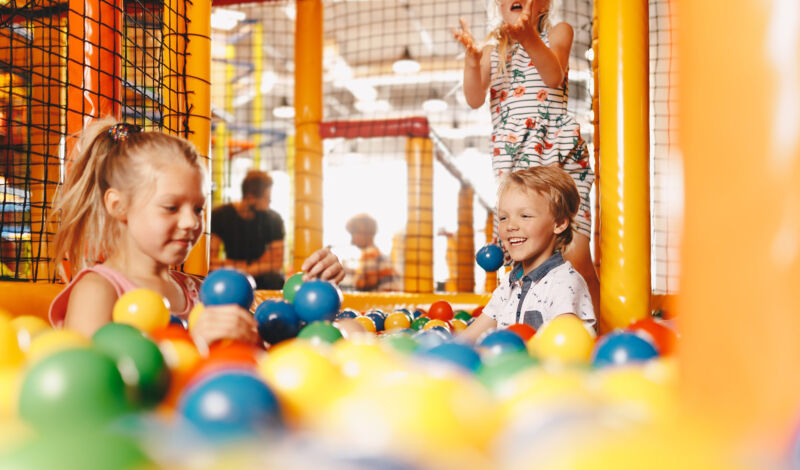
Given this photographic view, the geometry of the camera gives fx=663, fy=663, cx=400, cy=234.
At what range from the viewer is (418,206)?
161 inches

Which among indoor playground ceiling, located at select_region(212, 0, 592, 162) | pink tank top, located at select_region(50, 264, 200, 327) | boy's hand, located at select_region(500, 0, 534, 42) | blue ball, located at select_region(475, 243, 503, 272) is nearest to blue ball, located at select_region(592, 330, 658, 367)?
pink tank top, located at select_region(50, 264, 200, 327)

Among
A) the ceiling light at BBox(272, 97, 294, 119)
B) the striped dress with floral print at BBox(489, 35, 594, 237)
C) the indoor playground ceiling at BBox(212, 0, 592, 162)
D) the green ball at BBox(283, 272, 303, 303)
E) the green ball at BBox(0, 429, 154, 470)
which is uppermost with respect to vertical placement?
the indoor playground ceiling at BBox(212, 0, 592, 162)

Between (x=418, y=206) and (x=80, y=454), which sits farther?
(x=418, y=206)

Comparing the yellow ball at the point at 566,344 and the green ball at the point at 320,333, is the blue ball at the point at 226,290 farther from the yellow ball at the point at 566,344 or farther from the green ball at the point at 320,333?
the yellow ball at the point at 566,344

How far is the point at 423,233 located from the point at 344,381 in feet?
10.6

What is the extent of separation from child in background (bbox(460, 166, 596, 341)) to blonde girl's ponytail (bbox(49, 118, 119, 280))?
100 cm

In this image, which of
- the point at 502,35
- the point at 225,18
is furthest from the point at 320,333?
the point at 225,18

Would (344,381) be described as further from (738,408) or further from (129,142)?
(129,142)

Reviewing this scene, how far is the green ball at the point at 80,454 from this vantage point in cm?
46

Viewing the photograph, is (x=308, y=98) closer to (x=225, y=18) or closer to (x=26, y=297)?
(x=26, y=297)

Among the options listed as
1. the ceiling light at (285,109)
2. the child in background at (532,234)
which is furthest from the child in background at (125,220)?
the ceiling light at (285,109)

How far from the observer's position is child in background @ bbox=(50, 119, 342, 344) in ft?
4.74

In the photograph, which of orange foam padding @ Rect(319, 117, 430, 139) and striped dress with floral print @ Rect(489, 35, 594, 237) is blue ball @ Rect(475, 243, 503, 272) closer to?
striped dress with floral print @ Rect(489, 35, 594, 237)

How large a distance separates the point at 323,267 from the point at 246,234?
3132 millimetres
